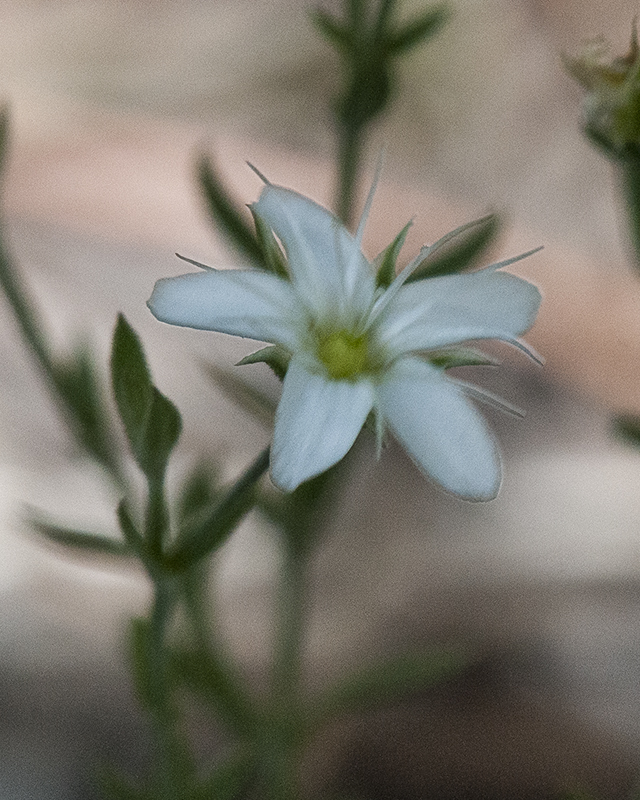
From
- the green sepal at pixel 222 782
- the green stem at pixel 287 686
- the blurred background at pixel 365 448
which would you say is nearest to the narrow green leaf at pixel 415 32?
the blurred background at pixel 365 448

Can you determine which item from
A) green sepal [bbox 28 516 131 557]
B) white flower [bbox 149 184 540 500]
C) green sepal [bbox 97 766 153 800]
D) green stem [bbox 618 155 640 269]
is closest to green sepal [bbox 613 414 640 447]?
green stem [bbox 618 155 640 269]

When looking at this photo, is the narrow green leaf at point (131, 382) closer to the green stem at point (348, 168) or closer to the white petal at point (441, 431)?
the white petal at point (441, 431)

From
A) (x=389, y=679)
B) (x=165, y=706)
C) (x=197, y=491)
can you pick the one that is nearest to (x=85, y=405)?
(x=197, y=491)

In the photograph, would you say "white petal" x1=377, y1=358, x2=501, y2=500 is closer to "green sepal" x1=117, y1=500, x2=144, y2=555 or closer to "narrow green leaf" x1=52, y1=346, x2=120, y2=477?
"green sepal" x1=117, y1=500, x2=144, y2=555

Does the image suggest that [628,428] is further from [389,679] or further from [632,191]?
[389,679]

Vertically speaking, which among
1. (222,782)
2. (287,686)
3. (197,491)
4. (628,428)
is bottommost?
(287,686)

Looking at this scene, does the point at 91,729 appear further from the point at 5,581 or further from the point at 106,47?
the point at 106,47
